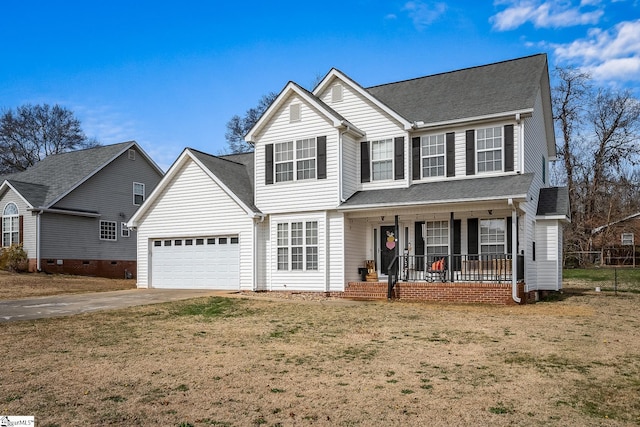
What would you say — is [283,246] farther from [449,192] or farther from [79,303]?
[79,303]

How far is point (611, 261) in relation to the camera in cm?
4722

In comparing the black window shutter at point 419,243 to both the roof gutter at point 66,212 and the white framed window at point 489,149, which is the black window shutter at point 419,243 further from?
the roof gutter at point 66,212

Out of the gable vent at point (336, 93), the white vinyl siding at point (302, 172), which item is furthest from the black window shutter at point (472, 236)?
the gable vent at point (336, 93)

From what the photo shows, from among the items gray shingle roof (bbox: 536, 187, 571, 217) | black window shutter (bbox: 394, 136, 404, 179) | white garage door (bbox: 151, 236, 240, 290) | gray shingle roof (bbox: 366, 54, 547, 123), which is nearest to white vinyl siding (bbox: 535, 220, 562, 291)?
gray shingle roof (bbox: 536, 187, 571, 217)

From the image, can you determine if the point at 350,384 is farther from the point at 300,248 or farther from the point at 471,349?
the point at 300,248

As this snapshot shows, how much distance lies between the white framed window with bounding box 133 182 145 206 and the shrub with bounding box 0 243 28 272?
7714mm

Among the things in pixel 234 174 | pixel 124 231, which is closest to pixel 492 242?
pixel 234 174

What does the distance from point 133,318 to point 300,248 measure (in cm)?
766

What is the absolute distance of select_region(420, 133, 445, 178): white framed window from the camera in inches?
794

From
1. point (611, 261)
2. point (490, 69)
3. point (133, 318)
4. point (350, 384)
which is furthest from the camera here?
point (611, 261)

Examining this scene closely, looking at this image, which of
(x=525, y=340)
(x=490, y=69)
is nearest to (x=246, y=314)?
(x=525, y=340)

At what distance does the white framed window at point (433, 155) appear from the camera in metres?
20.2

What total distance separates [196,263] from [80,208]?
1246 centimetres

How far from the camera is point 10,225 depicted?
103ft
